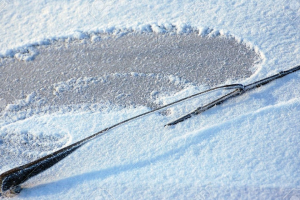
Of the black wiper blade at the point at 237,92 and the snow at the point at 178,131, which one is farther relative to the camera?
the black wiper blade at the point at 237,92

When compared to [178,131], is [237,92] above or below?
above

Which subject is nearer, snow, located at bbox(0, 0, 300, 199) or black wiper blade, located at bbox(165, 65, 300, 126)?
snow, located at bbox(0, 0, 300, 199)

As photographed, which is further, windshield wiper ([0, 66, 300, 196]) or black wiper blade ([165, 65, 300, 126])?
black wiper blade ([165, 65, 300, 126])

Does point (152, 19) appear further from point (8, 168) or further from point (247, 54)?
point (8, 168)

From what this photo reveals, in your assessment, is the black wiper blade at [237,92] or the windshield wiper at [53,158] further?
the black wiper blade at [237,92]

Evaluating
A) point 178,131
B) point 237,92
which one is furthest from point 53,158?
point 237,92

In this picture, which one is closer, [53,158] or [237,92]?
[53,158]

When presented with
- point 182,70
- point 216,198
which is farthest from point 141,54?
point 216,198

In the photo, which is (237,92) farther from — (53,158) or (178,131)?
(53,158)
